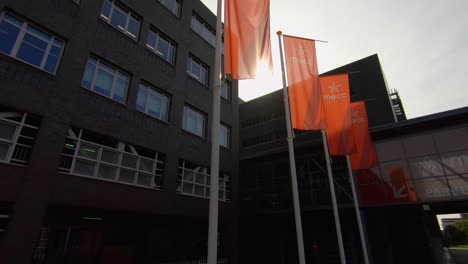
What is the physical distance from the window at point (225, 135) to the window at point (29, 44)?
11.8m

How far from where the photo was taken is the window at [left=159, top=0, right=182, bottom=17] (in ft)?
58.5

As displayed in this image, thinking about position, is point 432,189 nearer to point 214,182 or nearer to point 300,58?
point 300,58

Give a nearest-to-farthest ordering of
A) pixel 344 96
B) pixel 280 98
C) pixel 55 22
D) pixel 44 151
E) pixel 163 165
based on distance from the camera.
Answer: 1. pixel 44 151
2. pixel 55 22
3. pixel 344 96
4. pixel 163 165
5. pixel 280 98

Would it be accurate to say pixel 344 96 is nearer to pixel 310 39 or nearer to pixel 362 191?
pixel 310 39

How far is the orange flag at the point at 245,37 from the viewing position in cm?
738

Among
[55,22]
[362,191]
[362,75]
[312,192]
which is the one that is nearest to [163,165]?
→ [55,22]

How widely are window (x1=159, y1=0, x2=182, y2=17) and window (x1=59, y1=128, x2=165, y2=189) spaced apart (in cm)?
1046

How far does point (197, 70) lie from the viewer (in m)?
19.3

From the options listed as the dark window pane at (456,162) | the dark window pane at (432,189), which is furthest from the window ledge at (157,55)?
the dark window pane at (456,162)

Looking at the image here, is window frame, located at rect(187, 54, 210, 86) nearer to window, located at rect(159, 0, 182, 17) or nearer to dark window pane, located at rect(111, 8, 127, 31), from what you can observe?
window, located at rect(159, 0, 182, 17)

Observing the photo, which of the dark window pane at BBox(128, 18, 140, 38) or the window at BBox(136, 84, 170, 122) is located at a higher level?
the dark window pane at BBox(128, 18, 140, 38)

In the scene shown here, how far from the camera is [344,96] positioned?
13242 millimetres

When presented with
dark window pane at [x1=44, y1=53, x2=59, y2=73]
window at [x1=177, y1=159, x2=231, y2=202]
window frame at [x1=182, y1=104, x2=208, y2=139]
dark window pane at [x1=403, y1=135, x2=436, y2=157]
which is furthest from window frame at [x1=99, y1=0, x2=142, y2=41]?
dark window pane at [x1=403, y1=135, x2=436, y2=157]

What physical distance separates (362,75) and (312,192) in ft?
40.9
